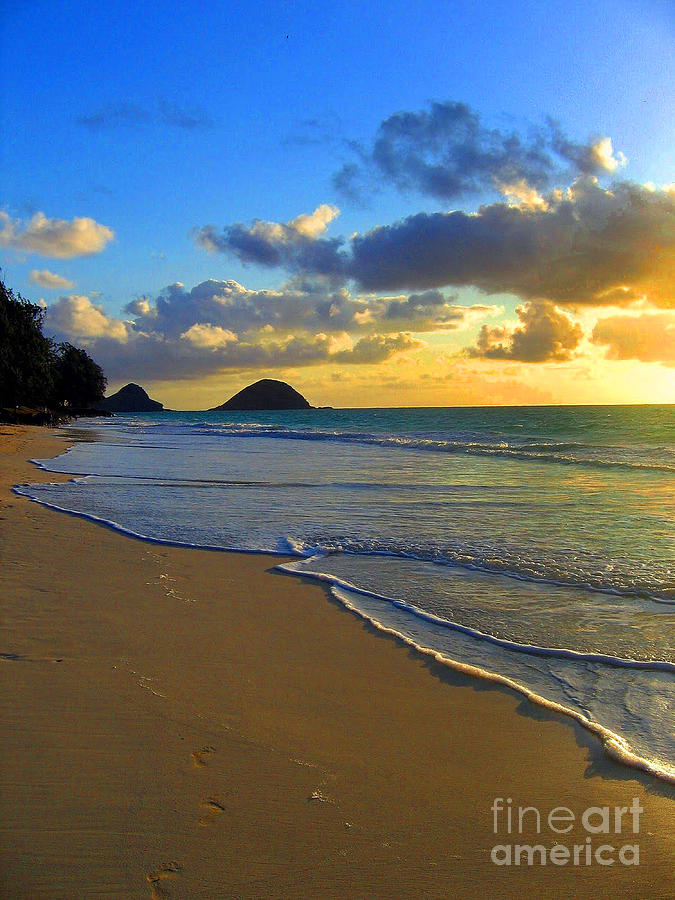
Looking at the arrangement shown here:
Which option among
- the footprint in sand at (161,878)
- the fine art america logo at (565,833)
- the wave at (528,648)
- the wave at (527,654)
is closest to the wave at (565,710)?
the wave at (527,654)

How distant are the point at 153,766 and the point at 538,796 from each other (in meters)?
1.86

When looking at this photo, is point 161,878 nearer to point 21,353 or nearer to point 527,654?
point 527,654

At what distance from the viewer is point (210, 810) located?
279 centimetres

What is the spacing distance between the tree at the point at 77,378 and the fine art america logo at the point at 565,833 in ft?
294

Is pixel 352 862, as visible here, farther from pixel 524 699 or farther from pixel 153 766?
pixel 524 699

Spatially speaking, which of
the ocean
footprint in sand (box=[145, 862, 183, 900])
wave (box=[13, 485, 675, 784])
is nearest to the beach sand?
footprint in sand (box=[145, 862, 183, 900])

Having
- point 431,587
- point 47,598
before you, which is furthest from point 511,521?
point 47,598

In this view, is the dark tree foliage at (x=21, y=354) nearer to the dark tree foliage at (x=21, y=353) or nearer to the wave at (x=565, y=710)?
the dark tree foliage at (x=21, y=353)

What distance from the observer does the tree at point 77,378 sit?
8725 cm

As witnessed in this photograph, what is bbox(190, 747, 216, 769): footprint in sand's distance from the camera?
10.4ft

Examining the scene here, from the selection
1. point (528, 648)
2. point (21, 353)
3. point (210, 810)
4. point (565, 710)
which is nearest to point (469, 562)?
point (528, 648)

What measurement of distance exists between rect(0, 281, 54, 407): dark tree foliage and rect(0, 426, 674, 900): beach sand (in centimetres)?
4406

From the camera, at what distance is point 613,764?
334 centimetres

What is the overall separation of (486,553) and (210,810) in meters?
5.94
